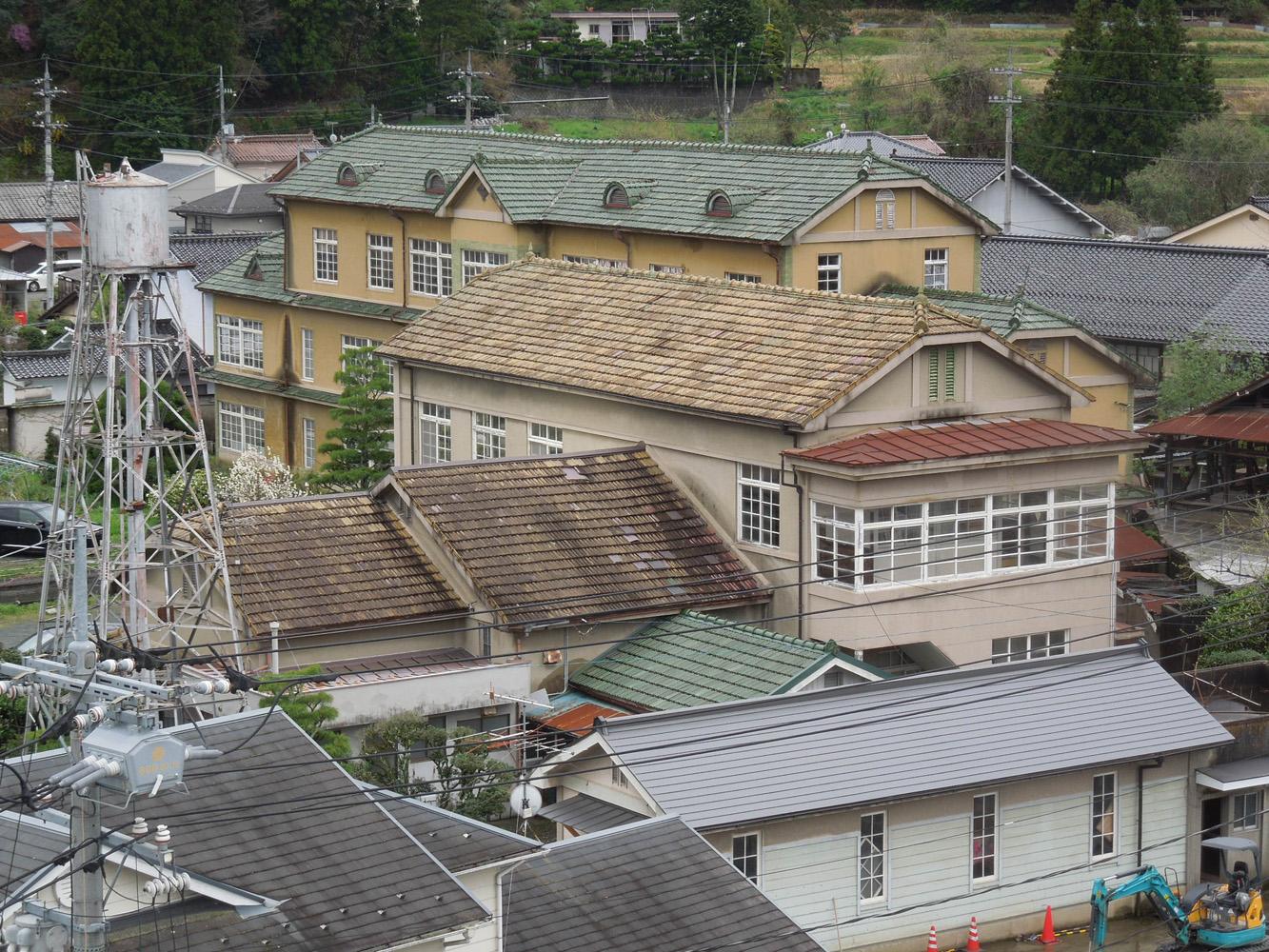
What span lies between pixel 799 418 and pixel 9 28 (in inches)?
2747

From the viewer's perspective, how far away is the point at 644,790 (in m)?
24.5

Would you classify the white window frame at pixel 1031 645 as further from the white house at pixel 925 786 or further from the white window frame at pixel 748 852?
the white window frame at pixel 748 852

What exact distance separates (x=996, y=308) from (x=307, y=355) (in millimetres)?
17499

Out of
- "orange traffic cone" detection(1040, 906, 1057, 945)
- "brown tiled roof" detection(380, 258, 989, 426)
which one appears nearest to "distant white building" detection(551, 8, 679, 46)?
"brown tiled roof" detection(380, 258, 989, 426)

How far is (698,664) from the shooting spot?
28297 mm

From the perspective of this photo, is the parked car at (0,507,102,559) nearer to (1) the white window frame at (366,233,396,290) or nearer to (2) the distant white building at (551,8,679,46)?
(1) the white window frame at (366,233,396,290)

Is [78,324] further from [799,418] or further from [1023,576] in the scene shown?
[1023,576]

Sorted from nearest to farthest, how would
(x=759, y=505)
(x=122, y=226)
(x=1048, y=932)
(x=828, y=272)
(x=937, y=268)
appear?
(x=122, y=226) → (x=1048, y=932) → (x=759, y=505) → (x=828, y=272) → (x=937, y=268)

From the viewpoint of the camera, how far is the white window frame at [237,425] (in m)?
50.2

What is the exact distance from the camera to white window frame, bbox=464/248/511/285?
144 feet

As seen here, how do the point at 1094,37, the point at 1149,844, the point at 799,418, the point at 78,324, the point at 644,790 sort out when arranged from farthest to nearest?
the point at 1094,37 → the point at 799,418 → the point at 1149,844 → the point at 644,790 → the point at 78,324

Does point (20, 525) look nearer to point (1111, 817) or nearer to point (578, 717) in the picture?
point (578, 717)

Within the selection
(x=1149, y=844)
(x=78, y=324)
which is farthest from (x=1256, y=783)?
(x=78, y=324)

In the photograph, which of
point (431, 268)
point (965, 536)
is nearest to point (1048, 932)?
point (965, 536)
